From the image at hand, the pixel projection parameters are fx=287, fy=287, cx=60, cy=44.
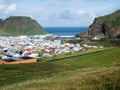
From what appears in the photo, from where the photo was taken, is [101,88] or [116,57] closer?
[101,88]

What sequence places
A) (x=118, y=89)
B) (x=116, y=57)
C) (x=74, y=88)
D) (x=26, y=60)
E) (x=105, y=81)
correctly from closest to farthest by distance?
1. (x=118, y=89)
2. (x=74, y=88)
3. (x=105, y=81)
4. (x=116, y=57)
5. (x=26, y=60)

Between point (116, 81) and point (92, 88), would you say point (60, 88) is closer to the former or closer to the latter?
point (92, 88)

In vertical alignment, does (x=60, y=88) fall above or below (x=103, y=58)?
above

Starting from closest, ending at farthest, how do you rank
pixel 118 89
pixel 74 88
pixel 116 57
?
1. pixel 118 89
2. pixel 74 88
3. pixel 116 57

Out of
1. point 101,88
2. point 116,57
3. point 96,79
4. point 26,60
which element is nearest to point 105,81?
point 96,79

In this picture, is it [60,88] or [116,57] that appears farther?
[116,57]

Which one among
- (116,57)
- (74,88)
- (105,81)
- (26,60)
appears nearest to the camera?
(74,88)

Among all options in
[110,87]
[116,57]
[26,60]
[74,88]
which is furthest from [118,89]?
[26,60]

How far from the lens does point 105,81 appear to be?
13586 millimetres

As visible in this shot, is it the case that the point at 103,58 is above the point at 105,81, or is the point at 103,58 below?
below

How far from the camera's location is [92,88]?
12.0 metres

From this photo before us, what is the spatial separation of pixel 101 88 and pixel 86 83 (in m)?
1.69

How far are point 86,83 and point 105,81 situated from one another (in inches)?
35.5

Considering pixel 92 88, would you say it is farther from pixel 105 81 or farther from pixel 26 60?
pixel 26 60
